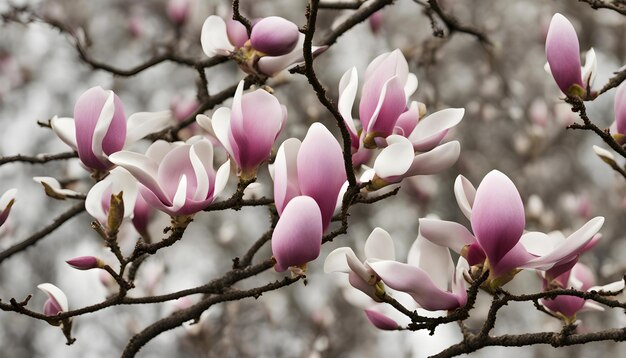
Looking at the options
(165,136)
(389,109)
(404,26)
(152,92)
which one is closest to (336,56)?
(404,26)

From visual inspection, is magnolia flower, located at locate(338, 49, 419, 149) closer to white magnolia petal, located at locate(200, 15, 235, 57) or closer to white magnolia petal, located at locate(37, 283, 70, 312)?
white magnolia petal, located at locate(200, 15, 235, 57)

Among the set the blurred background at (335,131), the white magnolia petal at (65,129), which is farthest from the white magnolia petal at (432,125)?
the blurred background at (335,131)

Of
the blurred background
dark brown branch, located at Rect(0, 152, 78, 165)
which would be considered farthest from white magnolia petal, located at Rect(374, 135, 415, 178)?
the blurred background

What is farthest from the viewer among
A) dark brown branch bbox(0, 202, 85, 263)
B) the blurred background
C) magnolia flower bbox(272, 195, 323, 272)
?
the blurred background

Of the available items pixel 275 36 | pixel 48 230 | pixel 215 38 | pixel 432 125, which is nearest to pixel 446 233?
pixel 432 125

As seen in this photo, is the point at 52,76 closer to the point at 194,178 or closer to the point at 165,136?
the point at 165,136

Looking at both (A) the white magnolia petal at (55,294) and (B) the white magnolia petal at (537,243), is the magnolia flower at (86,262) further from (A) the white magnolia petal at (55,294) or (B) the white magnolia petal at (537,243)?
(B) the white magnolia petal at (537,243)
